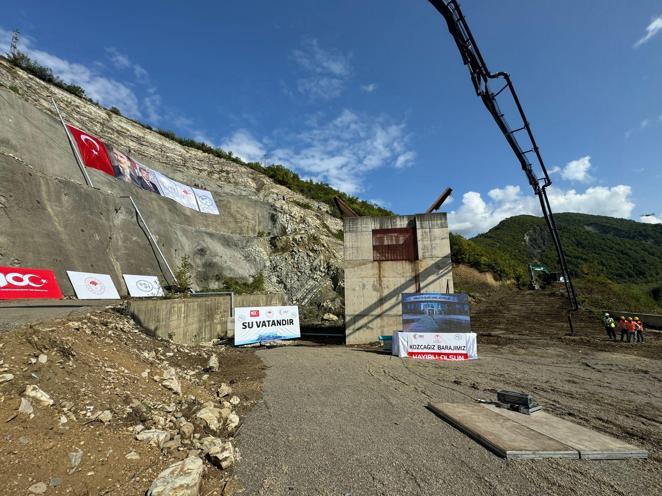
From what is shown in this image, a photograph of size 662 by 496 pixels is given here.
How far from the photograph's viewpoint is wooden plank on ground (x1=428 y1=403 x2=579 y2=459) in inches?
213

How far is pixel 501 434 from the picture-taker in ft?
20.3

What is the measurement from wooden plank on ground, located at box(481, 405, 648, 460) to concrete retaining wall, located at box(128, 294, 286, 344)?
48.6ft

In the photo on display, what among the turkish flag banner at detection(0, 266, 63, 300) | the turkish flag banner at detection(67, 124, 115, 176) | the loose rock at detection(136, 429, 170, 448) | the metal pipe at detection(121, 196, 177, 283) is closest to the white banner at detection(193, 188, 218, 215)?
the metal pipe at detection(121, 196, 177, 283)

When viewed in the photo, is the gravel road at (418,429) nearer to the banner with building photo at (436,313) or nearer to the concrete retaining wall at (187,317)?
the banner with building photo at (436,313)

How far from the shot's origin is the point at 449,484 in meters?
4.77

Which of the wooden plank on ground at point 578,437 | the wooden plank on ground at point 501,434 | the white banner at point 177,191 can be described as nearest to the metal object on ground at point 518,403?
the wooden plank on ground at point 578,437

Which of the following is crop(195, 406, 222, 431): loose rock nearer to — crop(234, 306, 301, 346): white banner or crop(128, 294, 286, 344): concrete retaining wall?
crop(128, 294, 286, 344): concrete retaining wall

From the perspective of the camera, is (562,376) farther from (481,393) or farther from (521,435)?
(521,435)

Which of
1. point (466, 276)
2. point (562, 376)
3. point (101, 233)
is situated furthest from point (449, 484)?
point (466, 276)

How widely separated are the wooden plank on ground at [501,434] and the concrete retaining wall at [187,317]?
1346 centimetres

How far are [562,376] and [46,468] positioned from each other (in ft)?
49.0

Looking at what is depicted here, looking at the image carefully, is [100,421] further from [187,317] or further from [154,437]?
[187,317]

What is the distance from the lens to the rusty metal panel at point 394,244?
74.6 feet

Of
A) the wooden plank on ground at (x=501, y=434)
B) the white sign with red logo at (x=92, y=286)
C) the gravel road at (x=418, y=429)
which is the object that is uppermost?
the white sign with red logo at (x=92, y=286)
